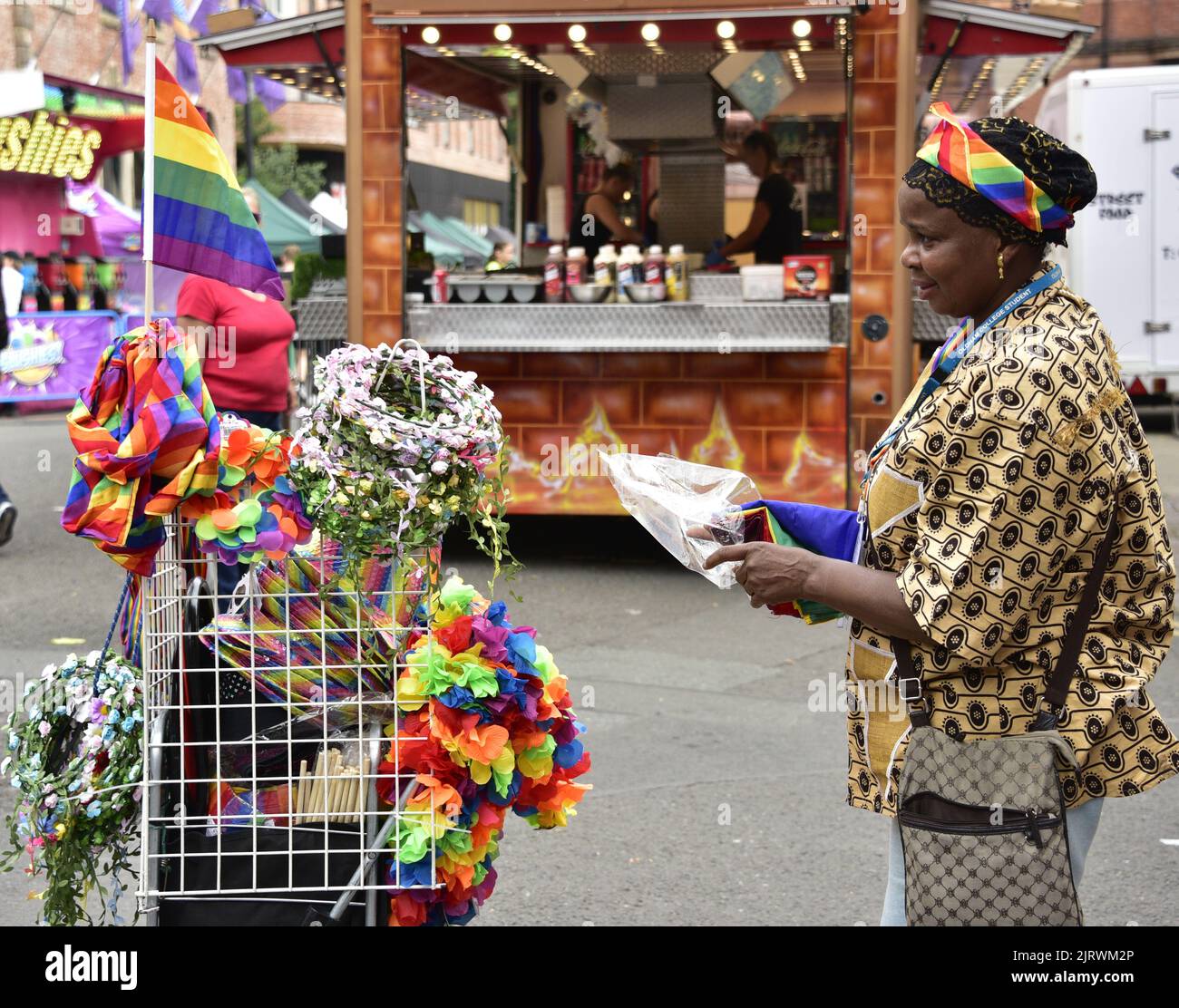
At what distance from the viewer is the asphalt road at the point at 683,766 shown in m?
4.56

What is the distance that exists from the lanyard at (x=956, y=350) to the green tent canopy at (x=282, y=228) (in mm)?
22480

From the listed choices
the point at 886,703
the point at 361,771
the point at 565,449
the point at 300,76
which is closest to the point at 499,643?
the point at 361,771

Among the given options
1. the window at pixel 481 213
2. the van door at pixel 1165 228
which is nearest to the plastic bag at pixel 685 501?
the van door at pixel 1165 228

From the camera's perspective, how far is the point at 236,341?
24.3ft

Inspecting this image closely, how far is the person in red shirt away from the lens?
289 inches

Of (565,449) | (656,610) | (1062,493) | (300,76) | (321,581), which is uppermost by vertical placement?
(300,76)

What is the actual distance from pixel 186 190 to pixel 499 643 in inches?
45.5

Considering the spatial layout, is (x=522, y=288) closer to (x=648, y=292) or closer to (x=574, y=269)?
(x=574, y=269)

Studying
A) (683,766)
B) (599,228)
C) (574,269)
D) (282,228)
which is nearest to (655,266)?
(574,269)

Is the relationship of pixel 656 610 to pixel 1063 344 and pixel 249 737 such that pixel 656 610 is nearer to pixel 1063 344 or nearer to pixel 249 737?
pixel 249 737

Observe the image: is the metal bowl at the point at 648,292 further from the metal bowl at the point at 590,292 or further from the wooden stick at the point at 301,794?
the wooden stick at the point at 301,794

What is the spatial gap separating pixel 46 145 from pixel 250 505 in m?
21.6

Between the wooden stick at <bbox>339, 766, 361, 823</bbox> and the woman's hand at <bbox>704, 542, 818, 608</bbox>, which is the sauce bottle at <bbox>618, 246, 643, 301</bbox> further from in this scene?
the woman's hand at <bbox>704, 542, 818, 608</bbox>
